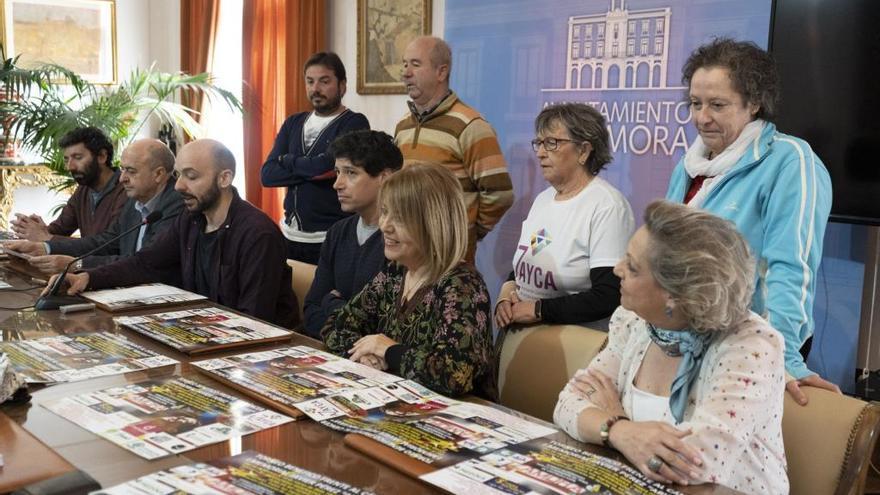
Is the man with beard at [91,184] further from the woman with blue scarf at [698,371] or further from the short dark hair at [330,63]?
the woman with blue scarf at [698,371]

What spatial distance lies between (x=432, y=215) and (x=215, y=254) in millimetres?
1120

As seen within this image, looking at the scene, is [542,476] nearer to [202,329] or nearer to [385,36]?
[202,329]

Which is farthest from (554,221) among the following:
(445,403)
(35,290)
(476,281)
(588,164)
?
(35,290)

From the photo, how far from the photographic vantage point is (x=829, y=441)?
5.05ft

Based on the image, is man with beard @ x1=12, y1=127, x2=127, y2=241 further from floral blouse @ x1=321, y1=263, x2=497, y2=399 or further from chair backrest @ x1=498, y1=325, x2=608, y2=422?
chair backrest @ x1=498, y1=325, x2=608, y2=422

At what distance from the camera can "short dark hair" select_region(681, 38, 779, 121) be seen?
80.4 inches

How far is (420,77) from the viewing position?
11.5ft

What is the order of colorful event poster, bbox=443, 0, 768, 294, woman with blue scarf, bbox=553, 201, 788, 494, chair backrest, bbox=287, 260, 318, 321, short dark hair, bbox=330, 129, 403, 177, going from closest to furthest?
woman with blue scarf, bbox=553, 201, 788, 494
short dark hair, bbox=330, 129, 403, 177
chair backrest, bbox=287, 260, 318, 321
colorful event poster, bbox=443, 0, 768, 294

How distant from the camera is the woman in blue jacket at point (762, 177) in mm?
1919

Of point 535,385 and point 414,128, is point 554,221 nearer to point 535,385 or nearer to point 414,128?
point 535,385

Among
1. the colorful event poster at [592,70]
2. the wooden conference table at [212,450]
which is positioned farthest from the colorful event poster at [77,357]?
the colorful event poster at [592,70]

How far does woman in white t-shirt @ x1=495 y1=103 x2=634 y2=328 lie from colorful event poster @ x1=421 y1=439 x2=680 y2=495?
999mm

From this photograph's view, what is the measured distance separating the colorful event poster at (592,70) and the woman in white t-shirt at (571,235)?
2.12ft

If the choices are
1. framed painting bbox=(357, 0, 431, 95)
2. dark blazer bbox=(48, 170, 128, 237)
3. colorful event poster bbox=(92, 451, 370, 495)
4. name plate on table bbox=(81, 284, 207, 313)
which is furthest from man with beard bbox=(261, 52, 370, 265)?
colorful event poster bbox=(92, 451, 370, 495)
